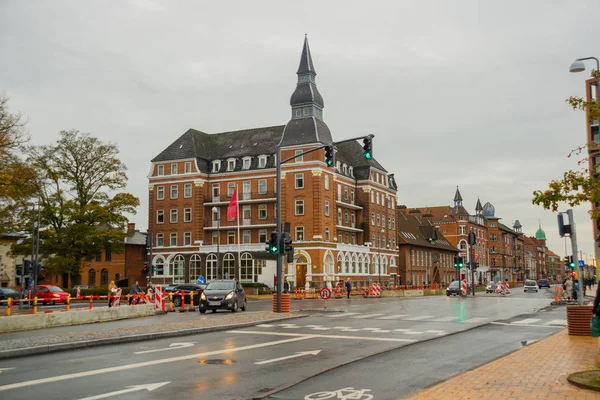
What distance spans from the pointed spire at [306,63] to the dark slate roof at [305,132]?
664cm

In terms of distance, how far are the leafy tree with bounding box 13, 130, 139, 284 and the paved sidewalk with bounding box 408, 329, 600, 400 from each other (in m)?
51.6

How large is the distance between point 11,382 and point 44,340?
18.8 feet

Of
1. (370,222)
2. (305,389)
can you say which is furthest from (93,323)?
(370,222)

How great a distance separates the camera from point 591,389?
316 inches

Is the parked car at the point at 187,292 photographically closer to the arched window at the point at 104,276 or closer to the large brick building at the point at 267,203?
the large brick building at the point at 267,203

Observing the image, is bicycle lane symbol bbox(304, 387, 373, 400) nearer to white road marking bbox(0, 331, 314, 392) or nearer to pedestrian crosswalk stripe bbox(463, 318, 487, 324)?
white road marking bbox(0, 331, 314, 392)

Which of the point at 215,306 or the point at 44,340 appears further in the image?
the point at 215,306

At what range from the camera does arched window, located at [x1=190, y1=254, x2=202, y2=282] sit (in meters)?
75.0

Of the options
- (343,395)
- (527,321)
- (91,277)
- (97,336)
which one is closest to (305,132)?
(91,277)

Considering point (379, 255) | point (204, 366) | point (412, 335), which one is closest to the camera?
point (204, 366)

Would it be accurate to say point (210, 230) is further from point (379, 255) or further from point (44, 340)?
point (44, 340)

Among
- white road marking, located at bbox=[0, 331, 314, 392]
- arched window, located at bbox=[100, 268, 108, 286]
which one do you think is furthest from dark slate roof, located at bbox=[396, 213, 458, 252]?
white road marking, located at bbox=[0, 331, 314, 392]

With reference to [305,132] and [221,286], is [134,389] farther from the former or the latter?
[305,132]

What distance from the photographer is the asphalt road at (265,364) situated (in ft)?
30.0
